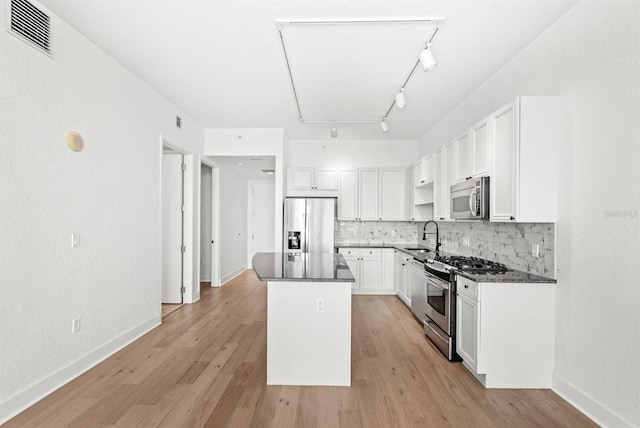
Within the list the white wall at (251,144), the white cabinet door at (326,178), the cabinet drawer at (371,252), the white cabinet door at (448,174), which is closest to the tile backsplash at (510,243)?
the white cabinet door at (448,174)

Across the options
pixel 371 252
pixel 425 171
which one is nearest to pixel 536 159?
pixel 425 171

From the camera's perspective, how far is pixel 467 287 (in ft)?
9.21

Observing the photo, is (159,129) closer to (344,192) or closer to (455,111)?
(344,192)

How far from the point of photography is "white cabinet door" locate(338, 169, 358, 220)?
5906 millimetres

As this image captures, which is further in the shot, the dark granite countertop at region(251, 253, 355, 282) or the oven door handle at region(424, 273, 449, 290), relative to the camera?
the oven door handle at region(424, 273, 449, 290)

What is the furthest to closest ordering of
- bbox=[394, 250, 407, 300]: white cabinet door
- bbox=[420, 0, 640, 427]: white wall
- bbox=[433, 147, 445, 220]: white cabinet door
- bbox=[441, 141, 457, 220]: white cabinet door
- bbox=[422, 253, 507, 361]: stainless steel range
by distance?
bbox=[394, 250, 407, 300]: white cabinet door → bbox=[433, 147, 445, 220]: white cabinet door → bbox=[441, 141, 457, 220]: white cabinet door → bbox=[422, 253, 507, 361]: stainless steel range → bbox=[420, 0, 640, 427]: white wall

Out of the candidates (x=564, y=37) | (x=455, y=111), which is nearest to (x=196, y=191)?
(x=455, y=111)

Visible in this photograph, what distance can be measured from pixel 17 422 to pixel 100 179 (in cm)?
188

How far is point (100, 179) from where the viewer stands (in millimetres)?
2965

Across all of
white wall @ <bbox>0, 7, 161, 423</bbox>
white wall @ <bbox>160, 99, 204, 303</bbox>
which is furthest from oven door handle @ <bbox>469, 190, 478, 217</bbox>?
white wall @ <bbox>160, 99, 204, 303</bbox>

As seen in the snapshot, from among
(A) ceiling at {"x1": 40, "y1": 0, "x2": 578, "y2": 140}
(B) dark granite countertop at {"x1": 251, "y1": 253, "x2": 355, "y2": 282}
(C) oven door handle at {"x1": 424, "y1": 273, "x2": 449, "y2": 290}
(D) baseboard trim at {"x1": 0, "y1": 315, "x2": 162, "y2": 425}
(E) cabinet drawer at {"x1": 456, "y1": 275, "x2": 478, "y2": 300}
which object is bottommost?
(D) baseboard trim at {"x1": 0, "y1": 315, "x2": 162, "y2": 425}

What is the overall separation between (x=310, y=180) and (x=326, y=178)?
0.97 ft

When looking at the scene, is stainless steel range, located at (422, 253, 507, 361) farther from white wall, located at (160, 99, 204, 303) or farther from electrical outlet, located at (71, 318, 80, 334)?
white wall, located at (160, 99, 204, 303)

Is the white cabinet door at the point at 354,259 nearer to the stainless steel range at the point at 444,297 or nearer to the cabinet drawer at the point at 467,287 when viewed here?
the stainless steel range at the point at 444,297
